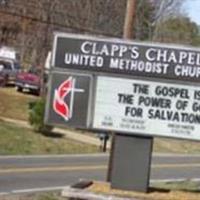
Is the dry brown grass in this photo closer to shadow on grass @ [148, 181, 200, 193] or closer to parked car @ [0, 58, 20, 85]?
shadow on grass @ [148, 181, 200, 193]

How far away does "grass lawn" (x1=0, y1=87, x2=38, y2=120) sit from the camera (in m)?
46.0

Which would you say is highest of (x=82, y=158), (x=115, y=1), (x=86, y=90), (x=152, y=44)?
(x=115, y=1)

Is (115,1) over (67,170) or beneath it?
over

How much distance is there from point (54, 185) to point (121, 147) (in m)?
7.84

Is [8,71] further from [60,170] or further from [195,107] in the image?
[195,107]

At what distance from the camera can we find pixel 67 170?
26547 millimetres

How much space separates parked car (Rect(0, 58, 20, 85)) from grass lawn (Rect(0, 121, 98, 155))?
22803 millimetres

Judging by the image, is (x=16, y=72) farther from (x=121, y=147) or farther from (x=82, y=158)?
(x=121, y=147)

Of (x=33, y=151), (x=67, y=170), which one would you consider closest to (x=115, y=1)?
(x=33, y=151)

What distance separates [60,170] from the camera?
86.5ft

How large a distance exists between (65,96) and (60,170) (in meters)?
12.1

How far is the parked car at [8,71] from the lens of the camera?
60.8 m

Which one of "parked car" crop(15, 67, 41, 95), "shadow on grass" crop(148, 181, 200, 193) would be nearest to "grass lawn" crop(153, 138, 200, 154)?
"parked car" crop(15, 67, 41, 95)

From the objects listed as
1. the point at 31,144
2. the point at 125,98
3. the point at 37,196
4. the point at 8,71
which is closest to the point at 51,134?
the point at 31,144
